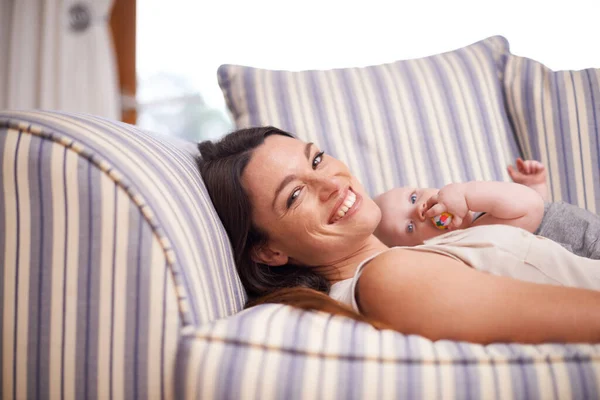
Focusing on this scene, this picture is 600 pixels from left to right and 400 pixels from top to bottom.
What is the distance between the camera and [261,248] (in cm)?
118

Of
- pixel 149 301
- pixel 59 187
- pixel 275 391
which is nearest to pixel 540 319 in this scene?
pixel 275 391

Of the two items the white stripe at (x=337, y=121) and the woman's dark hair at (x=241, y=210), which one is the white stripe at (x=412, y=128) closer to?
the white stripe at (x=337, y=121)

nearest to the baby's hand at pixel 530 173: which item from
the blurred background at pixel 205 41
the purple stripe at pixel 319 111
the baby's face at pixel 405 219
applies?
the baby's face at pixel 405 219

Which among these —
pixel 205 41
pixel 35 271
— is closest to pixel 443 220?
pixel 35 271

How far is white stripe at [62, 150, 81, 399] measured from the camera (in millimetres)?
726

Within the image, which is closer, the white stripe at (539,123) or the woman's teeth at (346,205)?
the woman's teeth at (346,205)

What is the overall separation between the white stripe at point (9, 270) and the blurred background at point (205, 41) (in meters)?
2.31

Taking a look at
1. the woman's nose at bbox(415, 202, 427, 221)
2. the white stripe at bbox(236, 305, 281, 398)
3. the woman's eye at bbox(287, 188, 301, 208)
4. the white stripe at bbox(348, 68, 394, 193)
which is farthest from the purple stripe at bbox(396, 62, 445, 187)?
the white stripe at bbox(236, 305, 281, 398)

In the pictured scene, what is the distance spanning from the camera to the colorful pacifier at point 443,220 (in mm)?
1249

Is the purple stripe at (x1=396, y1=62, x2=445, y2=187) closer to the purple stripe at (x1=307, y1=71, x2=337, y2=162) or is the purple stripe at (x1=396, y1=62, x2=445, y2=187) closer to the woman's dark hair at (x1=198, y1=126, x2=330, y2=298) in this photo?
the purple stripe at (x1=307, y1=71, x2=337, y2=162)

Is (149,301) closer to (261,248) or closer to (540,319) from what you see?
(261,248)

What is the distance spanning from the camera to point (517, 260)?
100cm

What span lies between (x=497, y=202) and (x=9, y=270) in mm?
1006

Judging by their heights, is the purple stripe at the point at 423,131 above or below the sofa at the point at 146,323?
above
